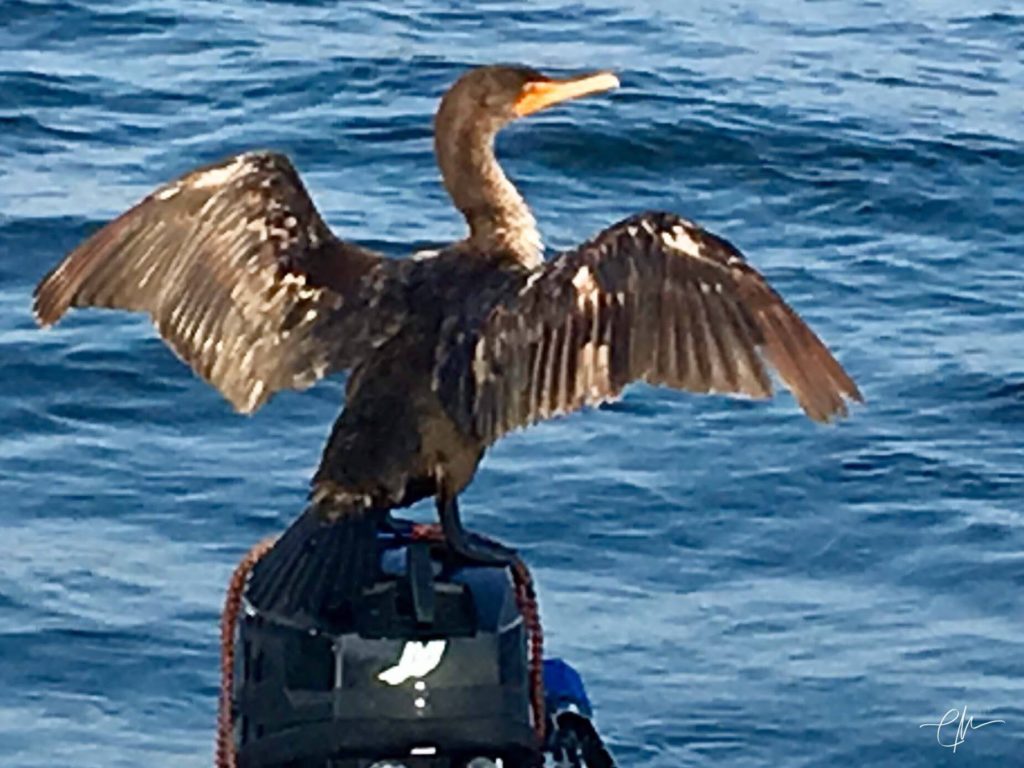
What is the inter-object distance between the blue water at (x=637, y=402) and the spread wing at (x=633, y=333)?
2062 mm

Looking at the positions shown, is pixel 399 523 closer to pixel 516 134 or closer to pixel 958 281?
pixel 958 281

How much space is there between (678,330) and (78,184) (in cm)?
568

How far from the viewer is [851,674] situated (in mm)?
7426

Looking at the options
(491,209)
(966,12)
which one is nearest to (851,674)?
(491,209)

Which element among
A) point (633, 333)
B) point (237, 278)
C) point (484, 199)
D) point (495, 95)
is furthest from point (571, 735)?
point (495, 95)

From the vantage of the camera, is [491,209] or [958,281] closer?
[491,209]

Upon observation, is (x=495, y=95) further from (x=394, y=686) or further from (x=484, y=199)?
(x=394, y=686)

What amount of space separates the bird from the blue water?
1728mm

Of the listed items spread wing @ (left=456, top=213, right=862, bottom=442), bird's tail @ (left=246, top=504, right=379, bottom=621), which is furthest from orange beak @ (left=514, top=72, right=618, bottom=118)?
bird's tail @ (left=246, top=504, right=379, bottom=621)

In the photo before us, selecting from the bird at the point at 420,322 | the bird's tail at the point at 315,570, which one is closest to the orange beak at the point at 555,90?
the bird at the point at 420,322

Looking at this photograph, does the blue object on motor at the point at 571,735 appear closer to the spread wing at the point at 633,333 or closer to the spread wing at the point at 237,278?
the spread wing at the point at 633,333

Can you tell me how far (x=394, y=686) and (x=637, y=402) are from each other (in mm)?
4737

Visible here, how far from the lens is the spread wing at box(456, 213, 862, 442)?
516 cm

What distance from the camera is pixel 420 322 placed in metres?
5.27
